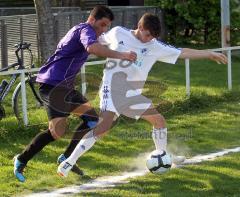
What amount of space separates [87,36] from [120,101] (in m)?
1.03

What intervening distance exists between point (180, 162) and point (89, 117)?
1.31m

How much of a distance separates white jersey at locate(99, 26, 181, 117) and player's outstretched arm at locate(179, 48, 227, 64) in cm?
8

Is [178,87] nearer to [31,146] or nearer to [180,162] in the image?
[180,162]

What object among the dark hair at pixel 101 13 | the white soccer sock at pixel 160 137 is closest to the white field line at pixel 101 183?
the white soccer sock at pixel 160 137

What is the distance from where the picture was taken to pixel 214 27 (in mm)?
22641

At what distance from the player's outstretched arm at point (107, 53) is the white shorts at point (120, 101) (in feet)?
2.10

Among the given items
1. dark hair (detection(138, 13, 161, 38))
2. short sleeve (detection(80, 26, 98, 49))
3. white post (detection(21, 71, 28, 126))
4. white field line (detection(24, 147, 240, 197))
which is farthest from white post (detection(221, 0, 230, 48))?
short sleeve (detection(80, 26, 98, 49))

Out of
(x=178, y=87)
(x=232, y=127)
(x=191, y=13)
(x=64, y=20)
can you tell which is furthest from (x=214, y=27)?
(x=232, y=127)

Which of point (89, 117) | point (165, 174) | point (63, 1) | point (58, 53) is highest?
point (63, 1)

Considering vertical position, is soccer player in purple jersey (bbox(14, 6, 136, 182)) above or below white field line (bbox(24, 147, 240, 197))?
above

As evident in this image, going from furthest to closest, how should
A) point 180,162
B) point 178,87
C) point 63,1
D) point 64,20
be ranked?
point 63,1 < point 64,20 < point 178,87 < point 180,162

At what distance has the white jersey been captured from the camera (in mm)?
6566

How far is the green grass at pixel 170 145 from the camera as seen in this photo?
6469mm

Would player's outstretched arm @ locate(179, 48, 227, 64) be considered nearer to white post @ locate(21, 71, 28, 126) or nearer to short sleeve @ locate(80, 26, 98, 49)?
short sleeve @ locate(80, 26, 98, 49)
